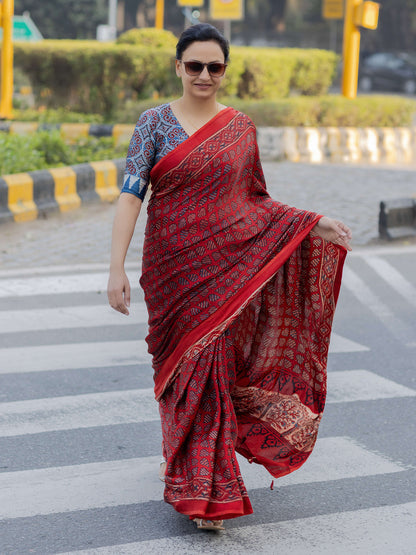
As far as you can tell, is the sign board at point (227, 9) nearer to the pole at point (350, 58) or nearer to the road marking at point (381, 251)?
the pole at point (350, 58)

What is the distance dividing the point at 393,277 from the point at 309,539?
4.69 m

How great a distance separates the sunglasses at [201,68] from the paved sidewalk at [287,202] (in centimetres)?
474

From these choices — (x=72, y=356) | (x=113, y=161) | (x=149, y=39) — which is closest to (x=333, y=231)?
(x=72, y=356)

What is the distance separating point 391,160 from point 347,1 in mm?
2843

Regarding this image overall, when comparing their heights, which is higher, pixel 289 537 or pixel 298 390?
pixel 298 390

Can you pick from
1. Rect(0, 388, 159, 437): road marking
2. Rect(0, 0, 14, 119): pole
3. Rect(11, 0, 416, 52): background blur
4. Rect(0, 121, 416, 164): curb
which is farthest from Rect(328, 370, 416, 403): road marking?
Rect(11, 0, 416, 52): background blur

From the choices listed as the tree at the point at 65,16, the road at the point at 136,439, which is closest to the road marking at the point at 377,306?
the road at the point at 136,439

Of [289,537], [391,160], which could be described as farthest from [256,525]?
[391,160]

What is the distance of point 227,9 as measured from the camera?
21203 mm

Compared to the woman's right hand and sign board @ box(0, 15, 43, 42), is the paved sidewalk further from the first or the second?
sign board @ box(0, 15, 43, 42)

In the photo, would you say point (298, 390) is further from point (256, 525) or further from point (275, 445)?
point (256, 525)

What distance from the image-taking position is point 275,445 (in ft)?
12.1

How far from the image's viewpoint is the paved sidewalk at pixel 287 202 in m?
8.58

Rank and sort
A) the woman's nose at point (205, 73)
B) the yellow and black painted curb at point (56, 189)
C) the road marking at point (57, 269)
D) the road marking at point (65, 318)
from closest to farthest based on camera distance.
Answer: the woman's nose at point (205, 73)
the road marking at point (65, 318)
the road marking at point (57, 269)
the yellow and black painted curb at point (56, 189)
